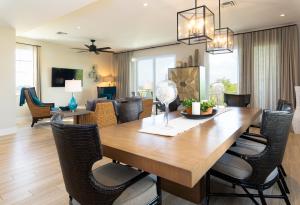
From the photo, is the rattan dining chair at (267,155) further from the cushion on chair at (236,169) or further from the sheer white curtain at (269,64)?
the sheer white curtain at (269,64)

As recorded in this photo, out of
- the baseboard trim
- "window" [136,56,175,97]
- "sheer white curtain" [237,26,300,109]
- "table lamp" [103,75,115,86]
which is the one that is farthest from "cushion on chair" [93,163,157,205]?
"table lamp" [103,75,115,86]

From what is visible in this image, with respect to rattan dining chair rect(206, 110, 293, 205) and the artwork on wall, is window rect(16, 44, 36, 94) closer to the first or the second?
the artwork on wall

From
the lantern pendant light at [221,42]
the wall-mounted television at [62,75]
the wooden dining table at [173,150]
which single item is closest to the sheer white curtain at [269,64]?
the lantern pendant light at [221,42]

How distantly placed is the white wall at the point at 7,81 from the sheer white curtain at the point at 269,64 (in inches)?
228

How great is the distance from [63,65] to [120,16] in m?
4.03

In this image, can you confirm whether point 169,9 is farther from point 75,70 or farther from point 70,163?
point 75,70

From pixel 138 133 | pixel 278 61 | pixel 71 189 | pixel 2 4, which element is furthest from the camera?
pixel 278 61

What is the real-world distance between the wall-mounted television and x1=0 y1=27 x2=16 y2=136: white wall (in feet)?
7.60

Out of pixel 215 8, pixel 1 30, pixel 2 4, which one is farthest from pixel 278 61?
pixel 1 30

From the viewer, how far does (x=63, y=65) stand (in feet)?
24.6

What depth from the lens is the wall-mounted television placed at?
7.19 m

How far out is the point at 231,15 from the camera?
170 inches

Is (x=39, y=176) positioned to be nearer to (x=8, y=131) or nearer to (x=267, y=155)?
(x=267, y=155)

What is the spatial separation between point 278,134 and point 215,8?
316cm
